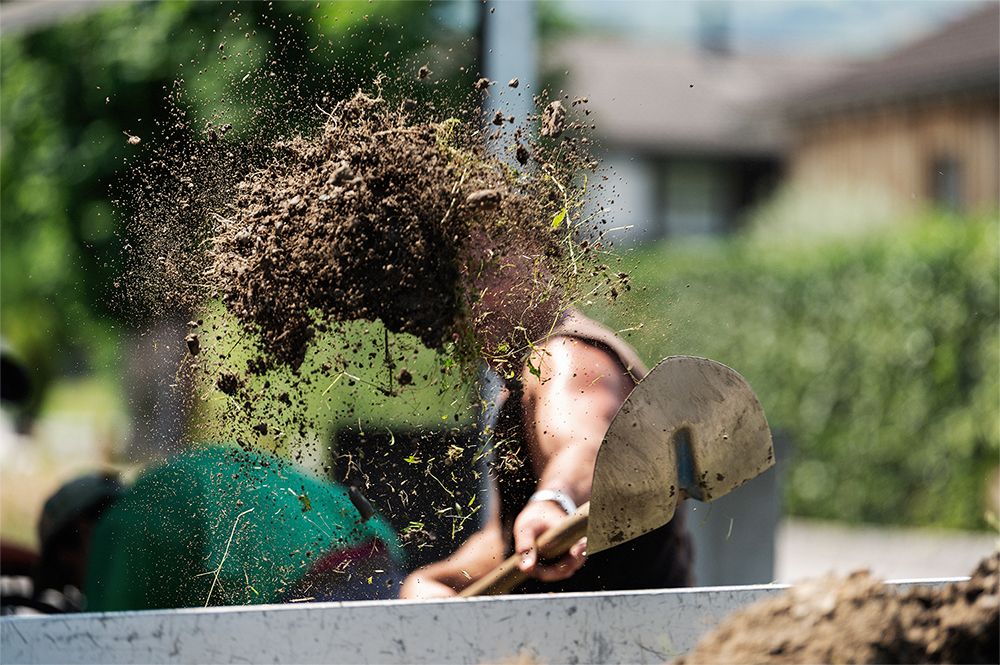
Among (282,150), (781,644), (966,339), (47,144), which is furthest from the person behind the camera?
(966,339)

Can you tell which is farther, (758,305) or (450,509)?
(758,305)

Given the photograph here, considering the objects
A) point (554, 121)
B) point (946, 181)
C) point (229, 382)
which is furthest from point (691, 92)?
point (229, 382)

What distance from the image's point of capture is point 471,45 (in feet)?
13.2

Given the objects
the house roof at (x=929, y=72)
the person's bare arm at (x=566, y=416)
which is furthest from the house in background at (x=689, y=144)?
the person's bare arm at (x=566, y=416)

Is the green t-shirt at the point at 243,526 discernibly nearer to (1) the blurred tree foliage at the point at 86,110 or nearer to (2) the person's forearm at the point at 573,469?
(2) the person's forearm at the point at 573,469

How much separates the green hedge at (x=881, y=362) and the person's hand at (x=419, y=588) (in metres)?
5.57

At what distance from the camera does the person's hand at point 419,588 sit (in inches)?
80.0

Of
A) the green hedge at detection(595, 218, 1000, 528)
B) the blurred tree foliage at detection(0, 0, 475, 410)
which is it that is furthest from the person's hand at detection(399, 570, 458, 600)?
the green hedge at detection(595, 218, 1000, 528)

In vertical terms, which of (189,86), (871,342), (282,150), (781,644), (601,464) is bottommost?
(871,342)

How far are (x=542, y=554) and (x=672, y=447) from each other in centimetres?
30

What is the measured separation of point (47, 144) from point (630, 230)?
5.38 m

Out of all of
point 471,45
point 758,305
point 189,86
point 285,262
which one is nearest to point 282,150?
point 285,262

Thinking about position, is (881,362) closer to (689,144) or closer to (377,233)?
(377,233)

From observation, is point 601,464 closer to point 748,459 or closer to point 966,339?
point 748,459
